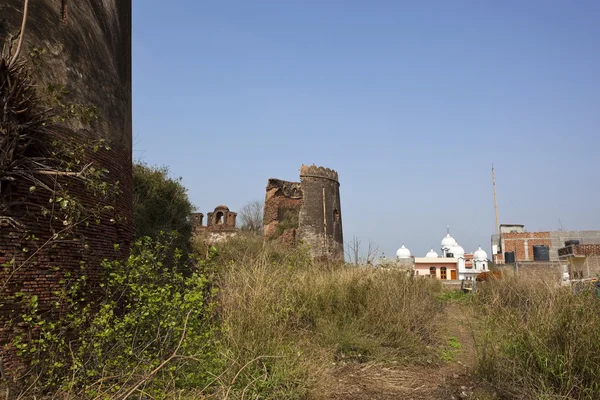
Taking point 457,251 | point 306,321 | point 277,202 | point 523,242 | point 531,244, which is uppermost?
point 277,202

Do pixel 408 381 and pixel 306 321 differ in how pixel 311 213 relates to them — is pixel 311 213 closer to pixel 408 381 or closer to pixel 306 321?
pixel 306 321

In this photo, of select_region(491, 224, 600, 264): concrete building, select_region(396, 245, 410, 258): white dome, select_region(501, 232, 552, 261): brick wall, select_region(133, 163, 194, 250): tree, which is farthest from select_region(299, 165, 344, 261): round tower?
select_region(396, 245, 410, 258): white dome

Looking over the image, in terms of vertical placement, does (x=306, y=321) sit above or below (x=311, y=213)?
below

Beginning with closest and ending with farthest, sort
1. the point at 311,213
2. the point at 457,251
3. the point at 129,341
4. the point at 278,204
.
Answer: the point at 129,341, the point at 311,213, the point at 278,204, the point at 457,251

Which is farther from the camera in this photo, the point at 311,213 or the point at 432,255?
the point at 432,255

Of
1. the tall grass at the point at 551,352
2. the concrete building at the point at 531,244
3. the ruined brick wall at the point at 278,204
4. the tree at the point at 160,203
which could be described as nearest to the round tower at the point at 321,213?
the ruined brick wall at the point at 278,204

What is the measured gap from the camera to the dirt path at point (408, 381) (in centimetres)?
547

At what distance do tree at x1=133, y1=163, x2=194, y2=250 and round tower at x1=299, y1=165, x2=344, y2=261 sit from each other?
1000 cm

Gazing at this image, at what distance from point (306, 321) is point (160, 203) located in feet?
27.1

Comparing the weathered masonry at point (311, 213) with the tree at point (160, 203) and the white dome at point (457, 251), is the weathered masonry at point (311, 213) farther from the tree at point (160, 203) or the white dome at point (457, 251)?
the white dome at point (457, 251)

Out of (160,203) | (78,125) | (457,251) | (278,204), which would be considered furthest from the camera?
(457,251)

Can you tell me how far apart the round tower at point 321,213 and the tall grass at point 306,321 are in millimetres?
14534

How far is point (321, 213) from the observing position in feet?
82.9

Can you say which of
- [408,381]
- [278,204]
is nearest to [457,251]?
[278,204]
